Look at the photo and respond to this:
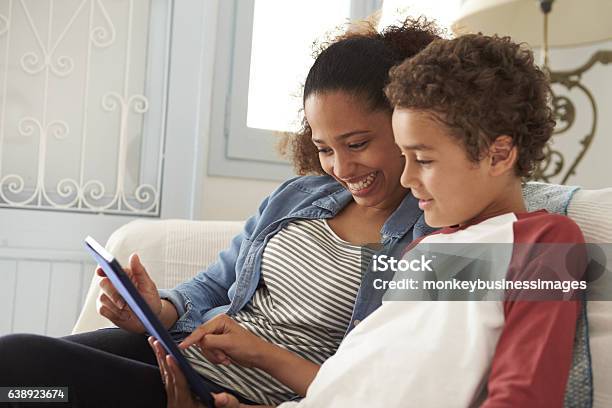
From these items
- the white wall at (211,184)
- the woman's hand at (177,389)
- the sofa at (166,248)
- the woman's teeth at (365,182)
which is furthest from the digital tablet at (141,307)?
the white wall at (211,184)

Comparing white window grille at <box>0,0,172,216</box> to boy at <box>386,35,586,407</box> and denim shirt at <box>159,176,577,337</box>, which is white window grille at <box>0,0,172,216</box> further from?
boy at <box>386,35,586,407</box>

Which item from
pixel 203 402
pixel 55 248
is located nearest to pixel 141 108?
pixel 55 248

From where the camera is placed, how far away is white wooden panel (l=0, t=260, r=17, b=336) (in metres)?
2.24

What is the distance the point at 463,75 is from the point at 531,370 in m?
0.38

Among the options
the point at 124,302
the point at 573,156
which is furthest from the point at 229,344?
the point at 573,156

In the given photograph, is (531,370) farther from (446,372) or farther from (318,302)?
(318,302)

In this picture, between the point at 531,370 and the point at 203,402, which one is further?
the point at 203,402

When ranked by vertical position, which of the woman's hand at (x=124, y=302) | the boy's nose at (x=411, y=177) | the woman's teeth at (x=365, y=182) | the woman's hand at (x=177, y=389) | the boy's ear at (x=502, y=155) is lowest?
the woman's hand at (x=177, y=389)

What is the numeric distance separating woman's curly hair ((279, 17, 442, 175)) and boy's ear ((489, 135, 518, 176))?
1.03 feet

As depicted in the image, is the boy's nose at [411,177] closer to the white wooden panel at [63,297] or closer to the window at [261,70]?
the window at [261,70]

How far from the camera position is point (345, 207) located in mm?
1352

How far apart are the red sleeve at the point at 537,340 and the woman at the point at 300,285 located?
1.14ft

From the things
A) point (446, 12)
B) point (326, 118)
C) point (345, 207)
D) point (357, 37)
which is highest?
point (446, 12)

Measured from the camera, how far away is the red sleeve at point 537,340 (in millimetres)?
741
